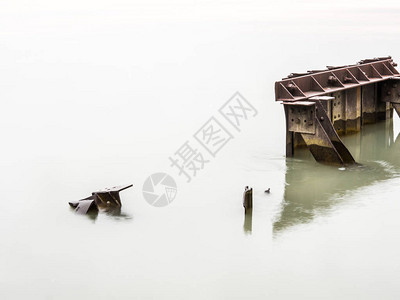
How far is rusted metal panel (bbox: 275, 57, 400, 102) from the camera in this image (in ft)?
38.7

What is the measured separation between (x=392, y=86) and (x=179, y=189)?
273 inches

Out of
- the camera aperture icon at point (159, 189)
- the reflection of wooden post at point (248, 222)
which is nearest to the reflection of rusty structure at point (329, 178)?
the reflection of wooden post at point (248, 222)

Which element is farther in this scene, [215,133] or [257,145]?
[215,133]

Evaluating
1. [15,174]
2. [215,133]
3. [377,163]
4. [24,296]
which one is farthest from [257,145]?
[24,296]

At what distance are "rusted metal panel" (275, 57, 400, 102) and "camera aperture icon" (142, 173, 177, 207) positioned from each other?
8.05 feet

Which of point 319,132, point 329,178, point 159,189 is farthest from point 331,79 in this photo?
point 159,189

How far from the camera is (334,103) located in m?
14.0

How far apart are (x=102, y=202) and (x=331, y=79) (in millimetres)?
5836

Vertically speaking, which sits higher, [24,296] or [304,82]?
[304,82]

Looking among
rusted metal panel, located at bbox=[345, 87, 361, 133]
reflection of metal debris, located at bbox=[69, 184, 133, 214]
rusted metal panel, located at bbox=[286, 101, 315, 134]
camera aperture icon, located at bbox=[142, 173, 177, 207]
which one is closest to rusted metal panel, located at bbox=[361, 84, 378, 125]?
rusted metal panel, located at bbox=[345, 87, 361, 133]

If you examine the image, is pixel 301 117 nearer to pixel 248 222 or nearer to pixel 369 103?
pixel 248 222

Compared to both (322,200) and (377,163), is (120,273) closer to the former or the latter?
(322,200)

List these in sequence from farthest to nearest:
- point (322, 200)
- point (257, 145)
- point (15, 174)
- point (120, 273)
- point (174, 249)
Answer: point (257, 145) → point (15, 174) → point (322, 200) → point (174, 249) → point (120, 273)

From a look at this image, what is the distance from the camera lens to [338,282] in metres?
7.40
